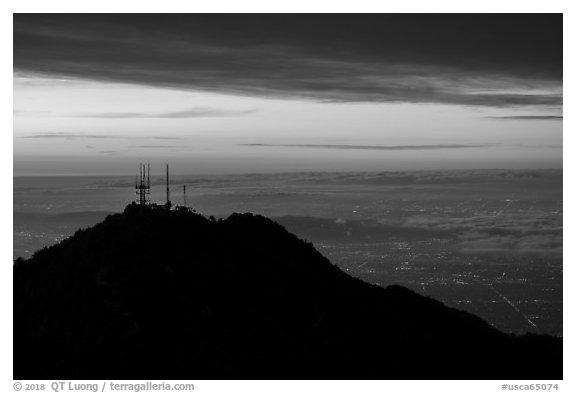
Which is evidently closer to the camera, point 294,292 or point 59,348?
point 59,348

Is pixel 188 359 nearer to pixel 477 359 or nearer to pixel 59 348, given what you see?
pixel 59 348

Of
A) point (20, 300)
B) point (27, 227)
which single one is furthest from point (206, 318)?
point (27, 227)

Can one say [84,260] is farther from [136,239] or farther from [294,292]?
[294,292]

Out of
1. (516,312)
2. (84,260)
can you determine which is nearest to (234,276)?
(84,260)

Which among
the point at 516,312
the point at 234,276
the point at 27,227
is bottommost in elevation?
the point at 516,312

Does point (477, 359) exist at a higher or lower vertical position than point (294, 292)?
lower
